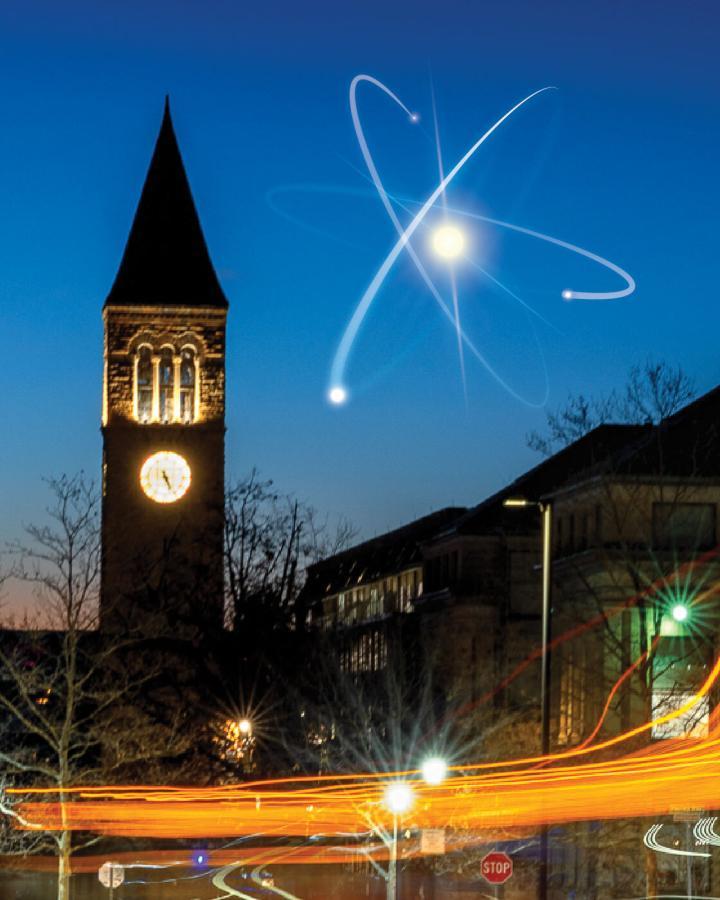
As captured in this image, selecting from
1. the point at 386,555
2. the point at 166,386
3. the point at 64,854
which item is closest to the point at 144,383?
the point at 166,386

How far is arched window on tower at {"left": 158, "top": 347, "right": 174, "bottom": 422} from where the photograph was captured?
100m

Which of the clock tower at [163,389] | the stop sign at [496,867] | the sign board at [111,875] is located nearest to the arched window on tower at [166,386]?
the clock tower at [163,389]

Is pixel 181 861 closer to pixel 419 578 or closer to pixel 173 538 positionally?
pixel 173 538

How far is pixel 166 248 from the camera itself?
338ft

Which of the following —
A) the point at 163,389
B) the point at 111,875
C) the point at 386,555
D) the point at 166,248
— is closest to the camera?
the point at 111,875

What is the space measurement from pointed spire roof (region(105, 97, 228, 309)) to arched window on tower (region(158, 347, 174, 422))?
2.92 m

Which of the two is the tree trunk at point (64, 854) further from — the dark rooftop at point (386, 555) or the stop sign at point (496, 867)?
the dark rooftop at point (386, 555)

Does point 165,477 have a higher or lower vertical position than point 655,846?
higher

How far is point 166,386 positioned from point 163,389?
0.22 meters

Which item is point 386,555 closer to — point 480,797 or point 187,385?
point 187,385

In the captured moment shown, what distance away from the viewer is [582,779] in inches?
1718

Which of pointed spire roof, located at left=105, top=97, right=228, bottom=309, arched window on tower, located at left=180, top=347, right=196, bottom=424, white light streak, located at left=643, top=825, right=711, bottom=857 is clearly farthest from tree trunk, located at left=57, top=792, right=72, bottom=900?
pointed spire roof, located at left=105, top=97, right=228, bottom=309

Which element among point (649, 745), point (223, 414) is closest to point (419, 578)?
point (223, 414)

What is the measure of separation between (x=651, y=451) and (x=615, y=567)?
381cm
